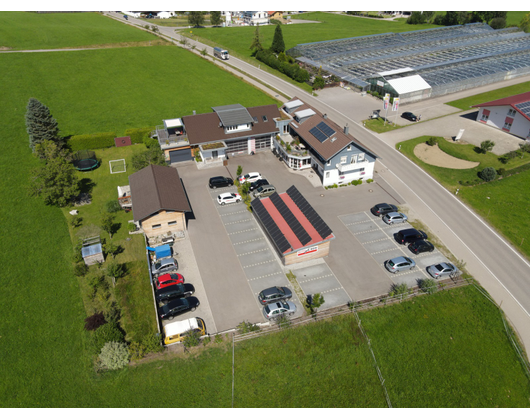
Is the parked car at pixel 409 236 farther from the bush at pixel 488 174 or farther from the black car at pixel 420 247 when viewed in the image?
the bush at pixel 488 174

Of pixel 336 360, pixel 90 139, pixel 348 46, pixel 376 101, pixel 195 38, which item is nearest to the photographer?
pixel 336 360

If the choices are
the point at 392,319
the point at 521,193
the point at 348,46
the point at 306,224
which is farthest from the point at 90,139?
the point at 348,46

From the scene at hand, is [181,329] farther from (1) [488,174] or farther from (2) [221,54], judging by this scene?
(2) [221,54]

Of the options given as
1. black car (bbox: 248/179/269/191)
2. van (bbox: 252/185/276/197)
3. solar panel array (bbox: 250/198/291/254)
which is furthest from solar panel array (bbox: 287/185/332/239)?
black car (bbox: 248/179/269/191)

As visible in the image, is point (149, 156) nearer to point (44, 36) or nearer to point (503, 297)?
point (503, 297)

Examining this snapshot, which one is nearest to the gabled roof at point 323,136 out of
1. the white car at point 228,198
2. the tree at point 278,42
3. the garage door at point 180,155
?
the white car at point 228,198

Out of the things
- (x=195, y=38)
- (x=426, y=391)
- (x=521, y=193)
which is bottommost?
(x=426, y=391)
